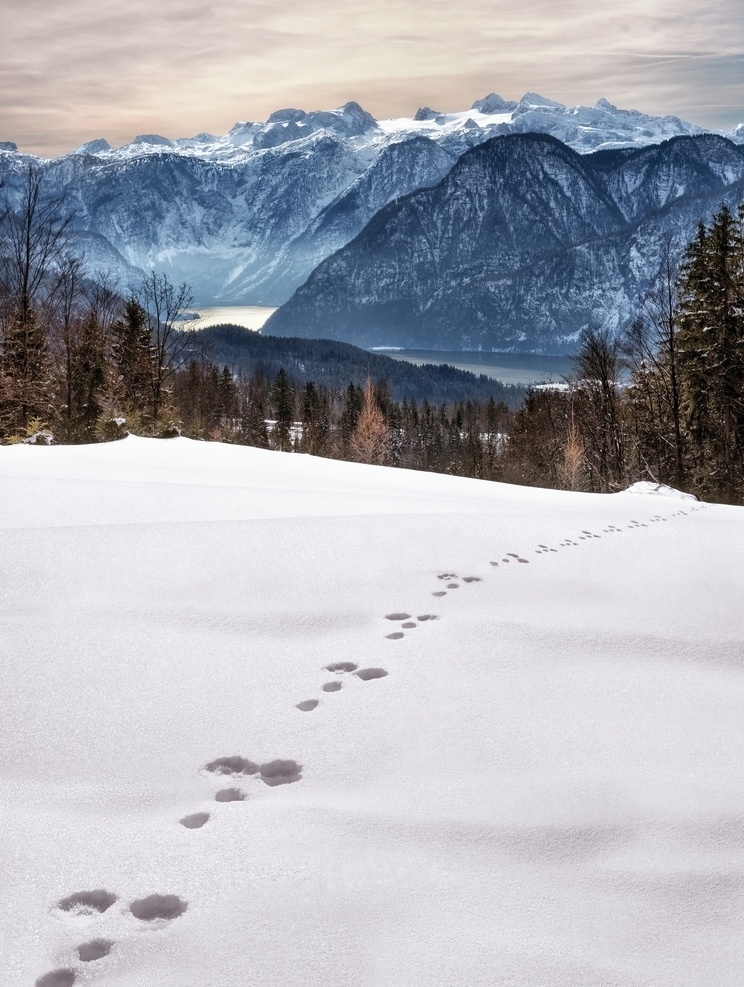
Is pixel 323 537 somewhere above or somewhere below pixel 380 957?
above

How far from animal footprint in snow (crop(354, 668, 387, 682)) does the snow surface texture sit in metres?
0.03

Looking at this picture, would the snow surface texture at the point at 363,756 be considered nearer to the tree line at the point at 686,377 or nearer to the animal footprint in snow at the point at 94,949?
the animal footprint in snow at the point at 94,949

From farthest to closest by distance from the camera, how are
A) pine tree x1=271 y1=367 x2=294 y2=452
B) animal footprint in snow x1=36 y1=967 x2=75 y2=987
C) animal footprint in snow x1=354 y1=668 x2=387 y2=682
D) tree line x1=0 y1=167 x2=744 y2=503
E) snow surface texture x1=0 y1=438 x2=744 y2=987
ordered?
pine tree x1=271 y1=367 x2=294 y2=452 → tree line x1=0 y1=167 x2=744 y2=503 → animal footprint in snow x1=354 y1=668 x2=387 y2=682 → snow surface texture x1=0 y1=438 x2=744 y2=987 → animal footprint in snow x1=36 y1=967 x2=75 y2=987

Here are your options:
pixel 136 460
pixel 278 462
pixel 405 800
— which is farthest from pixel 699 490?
pixel 405 800

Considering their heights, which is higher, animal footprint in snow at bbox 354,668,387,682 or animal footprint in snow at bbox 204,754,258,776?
animal footprint in snow at bbox 354,668,387,682

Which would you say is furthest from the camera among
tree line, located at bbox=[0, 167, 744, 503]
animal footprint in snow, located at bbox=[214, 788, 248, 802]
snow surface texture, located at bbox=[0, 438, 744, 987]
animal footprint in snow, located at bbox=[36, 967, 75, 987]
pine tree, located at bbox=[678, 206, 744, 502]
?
pine tree, located at bbox=[678, 206, 744, 502]

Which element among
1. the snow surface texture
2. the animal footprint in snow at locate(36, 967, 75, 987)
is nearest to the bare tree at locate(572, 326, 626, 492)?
the snow surface texture

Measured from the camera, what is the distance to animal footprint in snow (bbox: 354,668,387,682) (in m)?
3.55

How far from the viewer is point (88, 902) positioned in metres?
2.05

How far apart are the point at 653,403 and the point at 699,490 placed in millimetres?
8137

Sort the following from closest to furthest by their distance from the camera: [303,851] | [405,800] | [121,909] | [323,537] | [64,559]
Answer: [121,909] < [303,851] < [405,800] < [64,559] < [323,537]

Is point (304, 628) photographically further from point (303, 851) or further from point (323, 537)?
point (303, 851)

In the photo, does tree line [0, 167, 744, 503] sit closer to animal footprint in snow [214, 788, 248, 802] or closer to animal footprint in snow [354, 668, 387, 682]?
animal footprint in snow [354, 668, 387, 682]

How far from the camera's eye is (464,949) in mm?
1893
